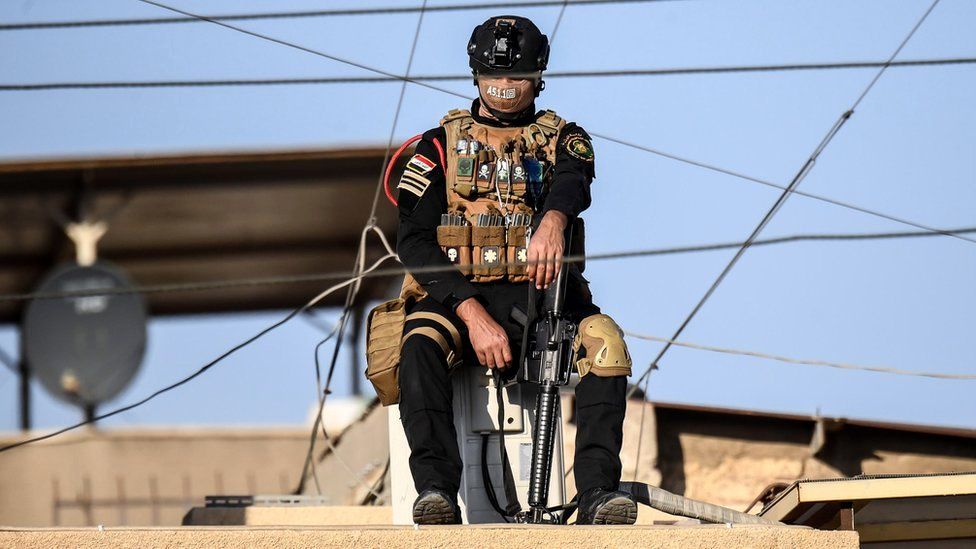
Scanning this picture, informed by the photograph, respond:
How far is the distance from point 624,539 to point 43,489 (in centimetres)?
1217

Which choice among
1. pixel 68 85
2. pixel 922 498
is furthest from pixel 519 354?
pixel 68 85

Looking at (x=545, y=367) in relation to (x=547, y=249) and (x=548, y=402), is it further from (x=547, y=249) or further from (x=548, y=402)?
(x=547, y=249)

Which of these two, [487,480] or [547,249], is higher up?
[547,249]

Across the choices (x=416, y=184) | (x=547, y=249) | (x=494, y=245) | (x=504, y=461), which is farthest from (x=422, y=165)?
(x=504, y=461)

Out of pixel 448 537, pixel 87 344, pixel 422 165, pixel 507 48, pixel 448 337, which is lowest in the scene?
pixel 448 537

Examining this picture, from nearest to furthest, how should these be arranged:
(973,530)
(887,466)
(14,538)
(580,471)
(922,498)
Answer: (14,538) → (580,471) → (922,498) → (973,530) → (887,466)

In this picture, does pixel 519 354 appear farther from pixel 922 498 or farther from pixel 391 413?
pixel 922 498

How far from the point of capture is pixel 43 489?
16.4 meters

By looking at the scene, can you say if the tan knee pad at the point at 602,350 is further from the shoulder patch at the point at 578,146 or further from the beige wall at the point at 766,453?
the beige wall at the point at 766,453

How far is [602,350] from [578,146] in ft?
2.97

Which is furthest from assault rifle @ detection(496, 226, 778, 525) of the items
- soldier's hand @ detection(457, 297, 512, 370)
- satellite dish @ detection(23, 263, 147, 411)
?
satellite dish @ detection(23, 263, 147, 411)

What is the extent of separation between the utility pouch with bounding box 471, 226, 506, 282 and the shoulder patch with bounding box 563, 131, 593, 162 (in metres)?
0.40

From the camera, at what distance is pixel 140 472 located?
1645 centimetres

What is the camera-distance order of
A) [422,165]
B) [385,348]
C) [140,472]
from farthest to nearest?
[140,472] → [422,165] → [385,348]
